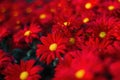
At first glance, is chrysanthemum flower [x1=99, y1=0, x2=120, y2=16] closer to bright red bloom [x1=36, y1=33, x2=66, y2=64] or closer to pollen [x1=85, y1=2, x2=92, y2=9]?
pollen [x1=85, y1=2, x2=92, y2=9]

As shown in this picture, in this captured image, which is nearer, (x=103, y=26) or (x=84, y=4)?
(x=103, y=26)

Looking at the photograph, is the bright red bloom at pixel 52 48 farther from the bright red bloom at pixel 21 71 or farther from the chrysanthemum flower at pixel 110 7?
the chrysanthemum flower at pixel 110 7

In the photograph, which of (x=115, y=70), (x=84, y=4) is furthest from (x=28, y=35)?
(x=115, y=70)

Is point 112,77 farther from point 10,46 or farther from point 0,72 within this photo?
point 10,46

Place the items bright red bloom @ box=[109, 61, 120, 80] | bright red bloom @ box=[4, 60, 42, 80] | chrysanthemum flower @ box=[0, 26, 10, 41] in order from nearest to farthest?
bright red bloom @ box=[109, 61, 120, 80], bright red bloom @ box=[4, 60, 42, 80], chrysanthemum flower @ box=[0, 26, 10, 41]

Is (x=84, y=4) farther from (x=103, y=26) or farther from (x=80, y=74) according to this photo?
(x=80, y=74)

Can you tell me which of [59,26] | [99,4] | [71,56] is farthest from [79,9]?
[71,56]

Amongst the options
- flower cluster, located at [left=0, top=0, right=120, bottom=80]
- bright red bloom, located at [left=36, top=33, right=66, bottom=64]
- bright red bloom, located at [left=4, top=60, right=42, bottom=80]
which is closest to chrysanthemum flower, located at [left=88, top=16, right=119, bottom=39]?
flower cluster, located at [left=0, top=0, right=120, bottom=80]

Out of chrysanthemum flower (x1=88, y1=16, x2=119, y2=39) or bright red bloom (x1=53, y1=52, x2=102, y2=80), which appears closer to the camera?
bright red bloom (x1=53, y1=52, x2=102, y2=80)
